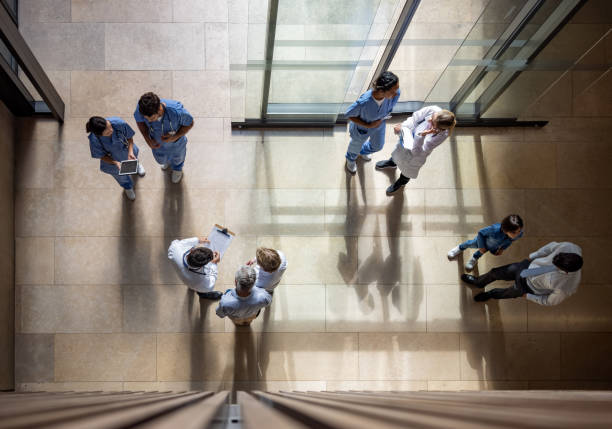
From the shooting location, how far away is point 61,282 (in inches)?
181

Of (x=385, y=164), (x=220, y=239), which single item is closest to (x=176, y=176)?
(x=220, y=239)

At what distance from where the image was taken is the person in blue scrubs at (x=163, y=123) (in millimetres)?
3346

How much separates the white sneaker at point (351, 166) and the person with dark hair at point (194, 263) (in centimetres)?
195

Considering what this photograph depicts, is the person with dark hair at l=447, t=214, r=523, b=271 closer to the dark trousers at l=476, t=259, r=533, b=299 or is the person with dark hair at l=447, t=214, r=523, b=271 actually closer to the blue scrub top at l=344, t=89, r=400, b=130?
the dark trousers at l=476, t=259, r=533, b=299

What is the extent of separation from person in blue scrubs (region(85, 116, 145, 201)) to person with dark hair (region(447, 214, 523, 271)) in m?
3.83

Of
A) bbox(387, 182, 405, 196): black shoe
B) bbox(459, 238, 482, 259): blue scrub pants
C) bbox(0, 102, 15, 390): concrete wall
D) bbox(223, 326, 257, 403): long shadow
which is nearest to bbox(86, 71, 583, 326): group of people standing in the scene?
bbox(459, 238, 482, 259): blue scrub pants

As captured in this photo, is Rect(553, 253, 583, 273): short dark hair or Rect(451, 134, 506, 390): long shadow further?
Rect(451, 134, 506, 390): long shadow

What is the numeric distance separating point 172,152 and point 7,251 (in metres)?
2.34

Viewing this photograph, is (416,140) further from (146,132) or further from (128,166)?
(128,166)

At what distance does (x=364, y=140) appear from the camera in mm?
4270

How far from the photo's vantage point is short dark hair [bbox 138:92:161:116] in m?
3.31

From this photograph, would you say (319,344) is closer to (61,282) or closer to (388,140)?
(388,140)

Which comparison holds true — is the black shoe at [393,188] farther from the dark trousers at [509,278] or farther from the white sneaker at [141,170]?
the white sneaker at [141,170]

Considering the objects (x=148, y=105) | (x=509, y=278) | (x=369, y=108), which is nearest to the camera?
(x=148, y=105)
